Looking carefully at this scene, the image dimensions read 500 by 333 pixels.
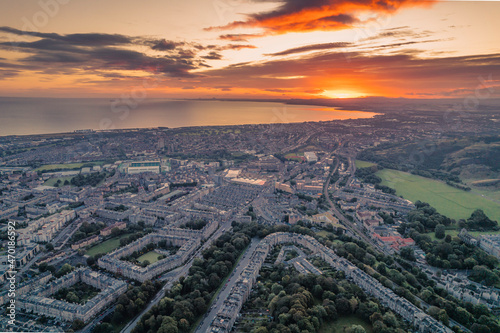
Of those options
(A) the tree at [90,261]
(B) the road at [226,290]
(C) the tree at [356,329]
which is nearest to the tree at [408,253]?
(C) the tree at [356,329]

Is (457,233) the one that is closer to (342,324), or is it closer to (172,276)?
(342,324)

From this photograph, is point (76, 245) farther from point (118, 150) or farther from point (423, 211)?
point (118, 150)

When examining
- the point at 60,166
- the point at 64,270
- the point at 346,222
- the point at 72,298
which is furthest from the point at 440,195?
the point at 60,166

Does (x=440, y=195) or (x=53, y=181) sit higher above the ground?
(x=53, y=181)

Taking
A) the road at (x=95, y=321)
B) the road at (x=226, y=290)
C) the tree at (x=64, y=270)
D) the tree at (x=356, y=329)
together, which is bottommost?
the road at (x=226, y=290)

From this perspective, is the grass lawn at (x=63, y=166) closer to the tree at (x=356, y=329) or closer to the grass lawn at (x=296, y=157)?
the grass lawn at (x=296, y=157)

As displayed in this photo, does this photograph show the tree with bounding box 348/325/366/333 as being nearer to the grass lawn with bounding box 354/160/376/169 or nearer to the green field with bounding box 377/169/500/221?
the green field with bounding box 377/169/500/221
